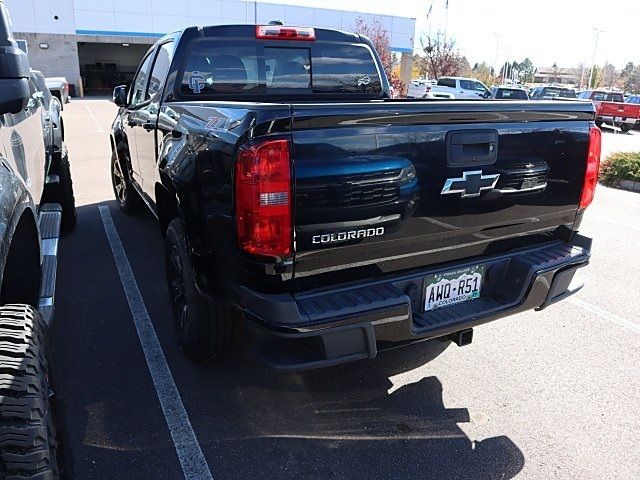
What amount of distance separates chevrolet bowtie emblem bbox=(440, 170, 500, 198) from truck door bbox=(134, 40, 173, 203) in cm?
220

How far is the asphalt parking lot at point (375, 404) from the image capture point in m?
2.64

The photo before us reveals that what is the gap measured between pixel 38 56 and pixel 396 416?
4257 centimetres

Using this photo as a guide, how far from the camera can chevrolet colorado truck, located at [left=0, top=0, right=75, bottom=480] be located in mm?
1718

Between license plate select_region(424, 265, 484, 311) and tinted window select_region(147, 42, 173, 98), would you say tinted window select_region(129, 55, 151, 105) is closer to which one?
tinted window select_region(147, 42, 173, 98)

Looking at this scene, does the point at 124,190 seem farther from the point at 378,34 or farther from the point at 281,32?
the point at 378,34

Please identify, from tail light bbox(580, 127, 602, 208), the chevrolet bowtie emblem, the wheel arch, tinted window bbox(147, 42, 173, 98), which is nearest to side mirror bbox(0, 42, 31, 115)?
the wheel arch

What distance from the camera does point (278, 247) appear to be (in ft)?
7.67

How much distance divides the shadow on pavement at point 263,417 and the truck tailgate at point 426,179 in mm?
892

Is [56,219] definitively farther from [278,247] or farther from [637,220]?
[637,220]

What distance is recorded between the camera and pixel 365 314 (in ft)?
7.92

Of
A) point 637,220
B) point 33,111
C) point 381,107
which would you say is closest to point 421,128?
point 381,107

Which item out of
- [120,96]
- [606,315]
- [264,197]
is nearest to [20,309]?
[264,197]

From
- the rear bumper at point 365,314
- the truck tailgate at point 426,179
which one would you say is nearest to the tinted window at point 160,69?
the truck tailgate at point 426,179

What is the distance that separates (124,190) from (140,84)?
1.79 meters
